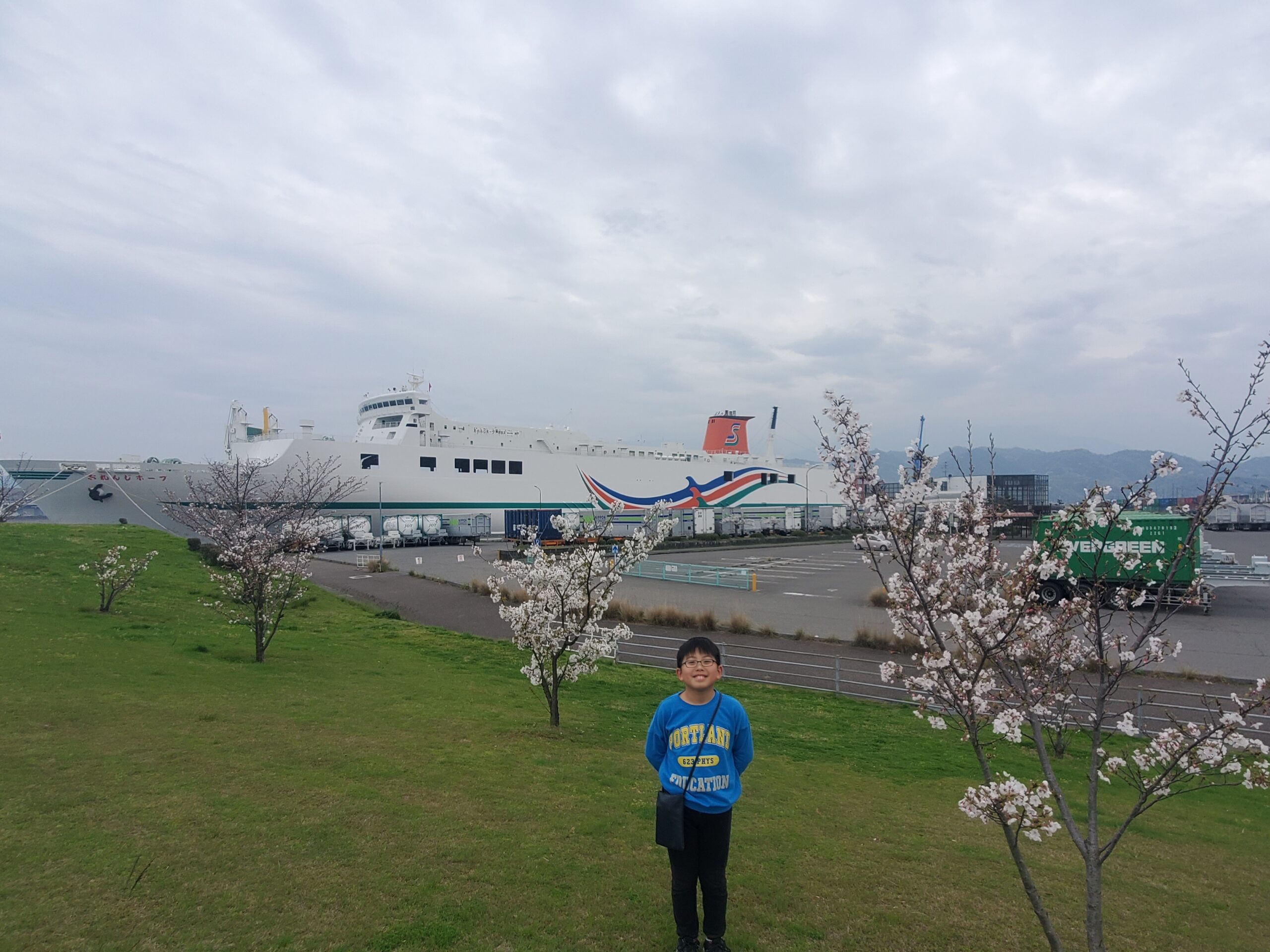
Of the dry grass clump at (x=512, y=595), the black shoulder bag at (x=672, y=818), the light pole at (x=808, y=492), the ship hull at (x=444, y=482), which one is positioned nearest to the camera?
the black shoulder bag at (x=672, y=818)

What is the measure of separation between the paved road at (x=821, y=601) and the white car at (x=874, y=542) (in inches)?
432

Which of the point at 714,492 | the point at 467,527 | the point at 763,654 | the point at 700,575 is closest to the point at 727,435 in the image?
the point at 714,492

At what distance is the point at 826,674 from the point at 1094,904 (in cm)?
874

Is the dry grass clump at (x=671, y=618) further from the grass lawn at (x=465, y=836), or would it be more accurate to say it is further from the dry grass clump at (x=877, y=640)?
the grass lawn at (x=465, y=836)

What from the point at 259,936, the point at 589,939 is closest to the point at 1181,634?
the point at 589,939

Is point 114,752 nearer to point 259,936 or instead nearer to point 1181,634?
point 259,936

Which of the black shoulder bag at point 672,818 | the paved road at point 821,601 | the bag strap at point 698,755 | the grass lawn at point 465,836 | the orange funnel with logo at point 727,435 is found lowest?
the paved road at point 821,601

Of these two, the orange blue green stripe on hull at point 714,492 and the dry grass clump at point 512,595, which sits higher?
the orange blue green stripe on hull at point 714,492

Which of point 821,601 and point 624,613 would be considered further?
point 821,601

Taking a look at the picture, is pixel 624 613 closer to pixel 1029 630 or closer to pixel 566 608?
pixel 566 608

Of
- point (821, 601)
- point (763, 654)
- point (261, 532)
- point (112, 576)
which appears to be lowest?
point (821, 601)

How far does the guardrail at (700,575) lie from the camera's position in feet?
72.5

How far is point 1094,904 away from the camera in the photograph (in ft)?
9.02

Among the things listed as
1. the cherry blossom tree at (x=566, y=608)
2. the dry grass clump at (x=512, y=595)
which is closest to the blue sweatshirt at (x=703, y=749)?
the cherry blossom tree at (x=566, y=608)
